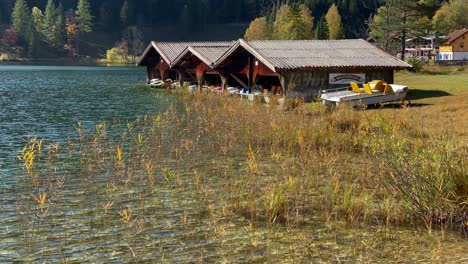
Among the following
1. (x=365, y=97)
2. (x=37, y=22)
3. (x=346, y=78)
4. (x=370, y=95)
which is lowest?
(x=365, y=97)

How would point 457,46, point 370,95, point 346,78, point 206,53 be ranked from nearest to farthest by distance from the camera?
point 370,95, point 346,78, point 206,53, point 457,46

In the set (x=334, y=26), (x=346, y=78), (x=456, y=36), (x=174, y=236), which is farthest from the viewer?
(x=334, y=26)

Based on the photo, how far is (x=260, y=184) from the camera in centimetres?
1382

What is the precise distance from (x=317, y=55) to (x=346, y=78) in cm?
247

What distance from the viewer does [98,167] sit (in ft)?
50.9

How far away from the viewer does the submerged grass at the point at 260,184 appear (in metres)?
10.4

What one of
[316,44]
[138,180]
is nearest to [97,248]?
[138,180]

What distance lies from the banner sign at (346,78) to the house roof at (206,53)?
10.8 metres

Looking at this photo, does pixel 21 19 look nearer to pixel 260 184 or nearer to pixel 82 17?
pixel 82 17

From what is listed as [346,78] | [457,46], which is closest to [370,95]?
[346,78]

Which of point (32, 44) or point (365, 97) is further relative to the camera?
point (32, 44)

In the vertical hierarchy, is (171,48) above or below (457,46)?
below

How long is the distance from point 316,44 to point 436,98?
33.1ft

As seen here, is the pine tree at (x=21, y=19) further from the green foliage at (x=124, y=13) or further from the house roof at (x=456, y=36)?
the house roof at (x=456, y=36)
